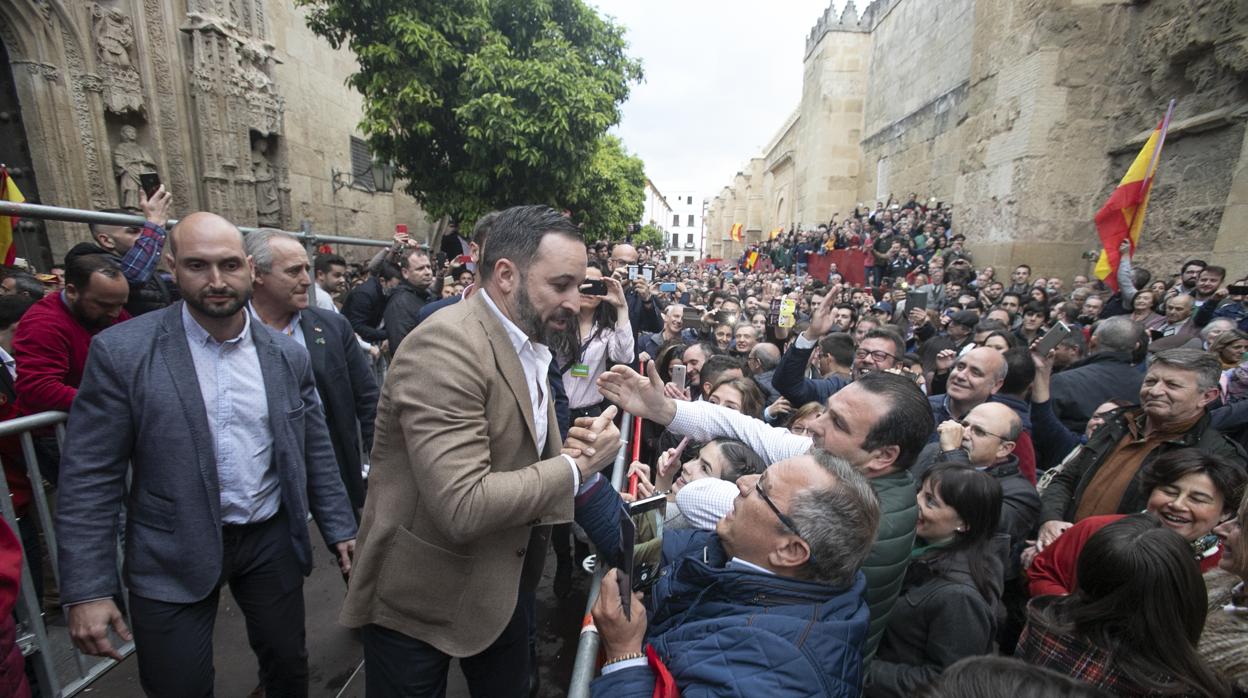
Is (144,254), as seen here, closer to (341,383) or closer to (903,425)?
(341,383)

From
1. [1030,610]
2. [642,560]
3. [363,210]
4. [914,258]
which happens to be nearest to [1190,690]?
[1030,610]

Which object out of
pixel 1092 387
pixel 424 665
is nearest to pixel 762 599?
pixel 424 665

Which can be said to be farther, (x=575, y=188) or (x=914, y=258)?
(x=914, y=258)

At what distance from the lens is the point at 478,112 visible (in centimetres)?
927

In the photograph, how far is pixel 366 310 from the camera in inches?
200

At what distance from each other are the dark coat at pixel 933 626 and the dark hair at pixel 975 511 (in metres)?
0.02

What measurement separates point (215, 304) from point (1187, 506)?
11.8 feet

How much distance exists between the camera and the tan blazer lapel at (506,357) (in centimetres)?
151

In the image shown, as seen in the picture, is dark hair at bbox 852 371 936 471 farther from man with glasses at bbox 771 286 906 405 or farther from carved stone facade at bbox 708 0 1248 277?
carved stone facade at bbox 708 0 1248 277

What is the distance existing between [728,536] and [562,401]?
1.11 metres

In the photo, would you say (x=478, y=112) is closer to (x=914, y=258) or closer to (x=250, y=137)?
(x=250, y=137)

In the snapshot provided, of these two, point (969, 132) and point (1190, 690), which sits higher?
point (969, 132)

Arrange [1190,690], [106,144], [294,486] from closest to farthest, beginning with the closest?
[1190,690]
[294,486]
[106,144]

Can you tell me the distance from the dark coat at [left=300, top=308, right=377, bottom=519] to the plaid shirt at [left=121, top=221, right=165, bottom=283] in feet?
2.78
